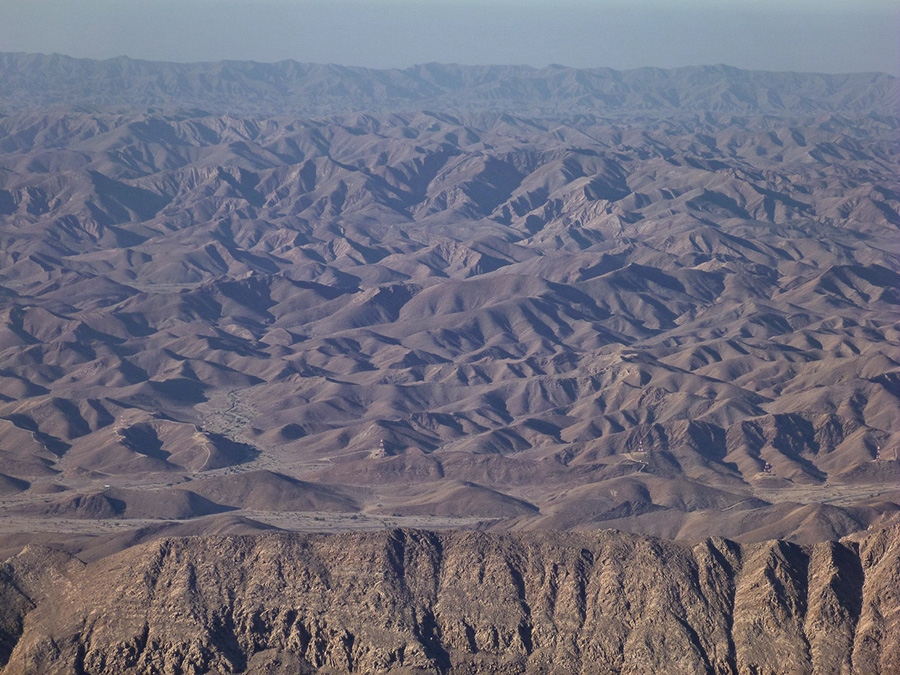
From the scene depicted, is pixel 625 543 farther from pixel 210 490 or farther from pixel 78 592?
pixel 210 490

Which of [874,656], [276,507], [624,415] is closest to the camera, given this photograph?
[874,656]

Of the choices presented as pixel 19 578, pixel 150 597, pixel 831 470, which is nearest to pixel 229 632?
pixel 150 597

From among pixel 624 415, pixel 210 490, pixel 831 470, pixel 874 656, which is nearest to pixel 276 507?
pixel 210 490

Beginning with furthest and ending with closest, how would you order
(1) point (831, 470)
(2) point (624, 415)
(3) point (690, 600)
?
(2) point (624, 415) < (1) point (831, 470) < (3) point (690, 600)

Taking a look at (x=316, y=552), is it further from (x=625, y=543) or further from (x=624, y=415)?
(x=624, y=415)

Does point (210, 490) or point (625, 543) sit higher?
point (625, 543)

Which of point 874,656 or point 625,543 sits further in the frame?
point 625,543
